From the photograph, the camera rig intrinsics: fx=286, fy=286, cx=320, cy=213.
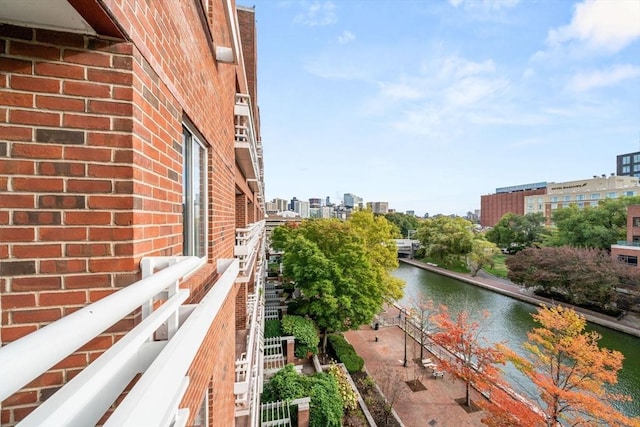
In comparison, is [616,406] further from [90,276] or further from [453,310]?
[90,276]

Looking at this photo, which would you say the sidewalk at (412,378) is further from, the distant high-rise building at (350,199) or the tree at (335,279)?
the distant high-rise building at (350,199)

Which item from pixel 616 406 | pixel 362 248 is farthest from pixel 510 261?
pixel 362 248

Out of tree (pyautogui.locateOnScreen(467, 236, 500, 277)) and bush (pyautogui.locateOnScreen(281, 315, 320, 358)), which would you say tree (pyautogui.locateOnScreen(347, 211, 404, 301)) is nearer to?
bush (pyautogui.locateOnScreen(281, 315, 320, 358))

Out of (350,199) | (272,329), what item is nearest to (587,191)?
(272,329)

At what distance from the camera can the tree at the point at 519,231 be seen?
3947 centimetres

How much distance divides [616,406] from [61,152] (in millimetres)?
17451

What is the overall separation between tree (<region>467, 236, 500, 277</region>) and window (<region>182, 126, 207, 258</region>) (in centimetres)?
3338

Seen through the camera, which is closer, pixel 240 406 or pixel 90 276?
pixel 90 276

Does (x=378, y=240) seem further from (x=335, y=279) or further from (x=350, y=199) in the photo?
(x=350, y=199)

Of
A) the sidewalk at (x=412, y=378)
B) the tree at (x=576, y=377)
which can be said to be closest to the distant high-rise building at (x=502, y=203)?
the sidewalk at (x=412, y=378)

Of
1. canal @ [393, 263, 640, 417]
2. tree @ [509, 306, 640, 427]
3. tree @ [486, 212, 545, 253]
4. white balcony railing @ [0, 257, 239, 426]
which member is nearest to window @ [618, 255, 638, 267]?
canal @ [393, 263, 640, 417]

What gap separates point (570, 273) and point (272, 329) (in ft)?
71.2

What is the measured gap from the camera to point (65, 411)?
0.60 meters

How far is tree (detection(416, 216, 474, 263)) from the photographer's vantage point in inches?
1380
